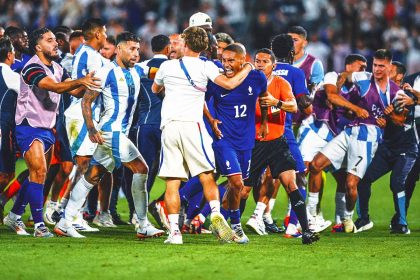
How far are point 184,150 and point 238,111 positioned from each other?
0.86m

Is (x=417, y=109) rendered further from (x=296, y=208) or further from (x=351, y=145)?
(x=296, y=208)

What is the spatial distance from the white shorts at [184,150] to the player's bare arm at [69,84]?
104cm

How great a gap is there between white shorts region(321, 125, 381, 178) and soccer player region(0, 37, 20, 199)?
13.9ft

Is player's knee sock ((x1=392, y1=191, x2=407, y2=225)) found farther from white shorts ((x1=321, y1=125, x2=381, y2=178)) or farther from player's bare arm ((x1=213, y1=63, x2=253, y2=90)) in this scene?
player's bare arm ((x1=213, y1=63, x2=253, y2=90))

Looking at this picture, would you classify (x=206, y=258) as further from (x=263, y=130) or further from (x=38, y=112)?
(x=38, y=112)

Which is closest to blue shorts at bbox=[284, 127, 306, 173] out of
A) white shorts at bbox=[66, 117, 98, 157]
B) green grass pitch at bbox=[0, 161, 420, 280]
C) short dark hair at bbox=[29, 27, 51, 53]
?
green grass pitch at bbox=[0, 161, 420, 280]

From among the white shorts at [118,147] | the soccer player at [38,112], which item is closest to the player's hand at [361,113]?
the white shorts at [118,147]

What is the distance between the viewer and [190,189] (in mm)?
12000

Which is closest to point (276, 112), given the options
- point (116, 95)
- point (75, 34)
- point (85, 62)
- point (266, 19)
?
point (116, 95)

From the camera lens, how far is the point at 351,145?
12961 millimetres

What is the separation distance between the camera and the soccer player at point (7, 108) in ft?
37.5

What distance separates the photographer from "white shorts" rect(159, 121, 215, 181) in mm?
10344

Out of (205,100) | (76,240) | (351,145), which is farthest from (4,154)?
(351,145)

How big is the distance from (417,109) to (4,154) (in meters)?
5.95
